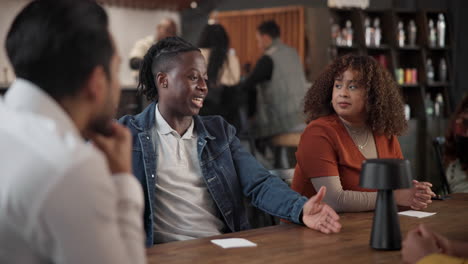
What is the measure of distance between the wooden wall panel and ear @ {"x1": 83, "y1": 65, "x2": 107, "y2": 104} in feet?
20.3

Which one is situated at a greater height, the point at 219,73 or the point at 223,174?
the point at 219,73

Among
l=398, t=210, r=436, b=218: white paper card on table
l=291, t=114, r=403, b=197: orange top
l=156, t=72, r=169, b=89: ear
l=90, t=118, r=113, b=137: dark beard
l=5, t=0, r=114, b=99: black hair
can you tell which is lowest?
l=398, t=210, r=436, b=218: white paper card on table

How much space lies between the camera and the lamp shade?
62.2 inches

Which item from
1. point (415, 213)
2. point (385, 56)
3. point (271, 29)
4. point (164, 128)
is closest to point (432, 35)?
point (385, 56)

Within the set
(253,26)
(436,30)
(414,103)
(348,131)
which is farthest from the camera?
(253,26)

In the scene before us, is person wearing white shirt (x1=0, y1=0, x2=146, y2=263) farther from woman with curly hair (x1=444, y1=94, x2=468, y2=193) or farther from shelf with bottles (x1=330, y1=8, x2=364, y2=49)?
shelf with bottles (x1=330, y1=8, x2=364, y2=49)

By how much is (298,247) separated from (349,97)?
1117 mm

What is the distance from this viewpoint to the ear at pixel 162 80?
219 centimetres

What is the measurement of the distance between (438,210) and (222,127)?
A: 88cm

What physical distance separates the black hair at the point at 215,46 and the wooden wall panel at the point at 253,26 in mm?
2579

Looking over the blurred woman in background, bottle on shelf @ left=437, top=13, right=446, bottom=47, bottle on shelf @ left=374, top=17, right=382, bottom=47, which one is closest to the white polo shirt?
the blurred woman in background

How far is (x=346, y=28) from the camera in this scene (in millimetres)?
6645

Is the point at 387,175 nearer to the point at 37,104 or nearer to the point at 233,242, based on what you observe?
the point at 233,242

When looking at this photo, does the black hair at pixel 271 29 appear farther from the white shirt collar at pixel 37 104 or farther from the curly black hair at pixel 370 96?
the white shirt collar at pixel 37 104
